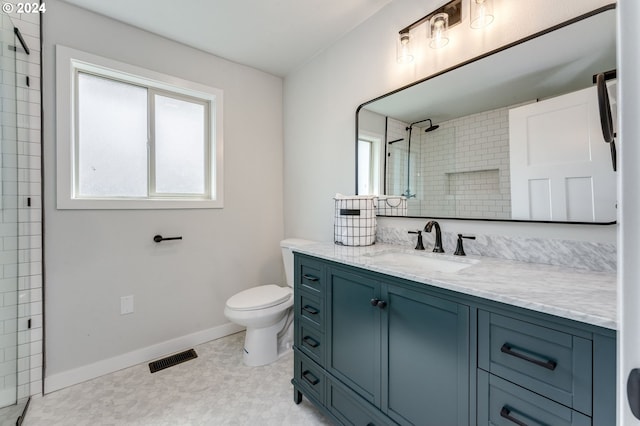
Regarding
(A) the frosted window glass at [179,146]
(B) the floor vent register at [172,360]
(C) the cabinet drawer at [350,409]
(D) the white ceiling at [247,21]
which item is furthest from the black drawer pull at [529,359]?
(A) the frosted window glass at [179,146]

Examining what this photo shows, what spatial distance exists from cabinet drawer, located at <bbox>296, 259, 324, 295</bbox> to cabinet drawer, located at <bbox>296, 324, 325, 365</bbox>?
8.8 inches

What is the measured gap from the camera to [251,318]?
191 centimetres

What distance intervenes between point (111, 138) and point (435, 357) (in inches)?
96.0

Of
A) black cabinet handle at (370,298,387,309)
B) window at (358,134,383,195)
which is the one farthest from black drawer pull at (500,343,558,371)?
window at (358,134,383,195)

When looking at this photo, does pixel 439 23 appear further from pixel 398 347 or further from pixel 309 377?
pixel 309 377

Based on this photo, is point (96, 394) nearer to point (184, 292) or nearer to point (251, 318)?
point (184, 292)

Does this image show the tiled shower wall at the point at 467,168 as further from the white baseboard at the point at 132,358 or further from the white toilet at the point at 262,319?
the white baseboard at the point at 132,358

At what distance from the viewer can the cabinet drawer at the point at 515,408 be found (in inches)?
28.4

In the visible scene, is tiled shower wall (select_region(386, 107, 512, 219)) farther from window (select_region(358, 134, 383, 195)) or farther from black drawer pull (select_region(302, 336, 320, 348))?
black drawer pull (select_region(302, 336, 320, 348))

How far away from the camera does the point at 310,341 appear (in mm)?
1547

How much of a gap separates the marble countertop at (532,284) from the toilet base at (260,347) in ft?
3.49

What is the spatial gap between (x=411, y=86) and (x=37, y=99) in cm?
224

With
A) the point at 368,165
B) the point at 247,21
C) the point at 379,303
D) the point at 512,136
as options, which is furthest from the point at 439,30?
the point at 379,303

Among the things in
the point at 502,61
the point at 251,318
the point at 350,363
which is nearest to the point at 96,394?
the point at 251,318
